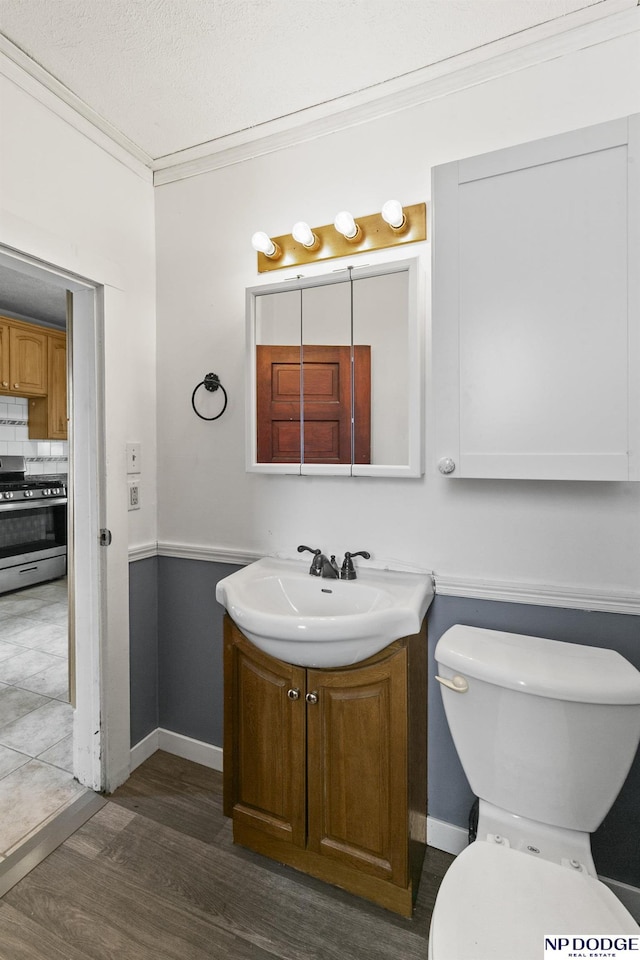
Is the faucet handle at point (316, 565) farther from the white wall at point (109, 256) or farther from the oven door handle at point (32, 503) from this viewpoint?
the oven door handle at point (32, 503)

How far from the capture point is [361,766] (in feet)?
4.30

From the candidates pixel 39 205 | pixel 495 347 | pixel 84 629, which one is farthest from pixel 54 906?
pixel 39 205

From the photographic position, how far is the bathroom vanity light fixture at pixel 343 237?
1.51 metres

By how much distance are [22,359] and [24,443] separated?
887 mm

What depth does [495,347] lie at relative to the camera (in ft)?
4.19

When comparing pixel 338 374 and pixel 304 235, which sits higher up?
pixel 304 235

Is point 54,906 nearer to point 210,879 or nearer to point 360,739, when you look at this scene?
point 210,879

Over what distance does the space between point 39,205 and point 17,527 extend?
3491 mm

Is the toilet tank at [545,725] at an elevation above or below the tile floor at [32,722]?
above

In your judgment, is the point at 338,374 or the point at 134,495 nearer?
the point at 338,374

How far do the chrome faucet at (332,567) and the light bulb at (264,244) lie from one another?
107cm

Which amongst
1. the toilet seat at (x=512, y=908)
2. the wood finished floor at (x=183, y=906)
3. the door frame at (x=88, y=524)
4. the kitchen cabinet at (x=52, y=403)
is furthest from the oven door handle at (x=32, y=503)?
the toilet seat at (x=512, y=908)

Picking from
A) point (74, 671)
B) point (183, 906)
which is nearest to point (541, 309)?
point (183, 906)

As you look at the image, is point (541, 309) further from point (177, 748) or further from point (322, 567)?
point (177, 748)
